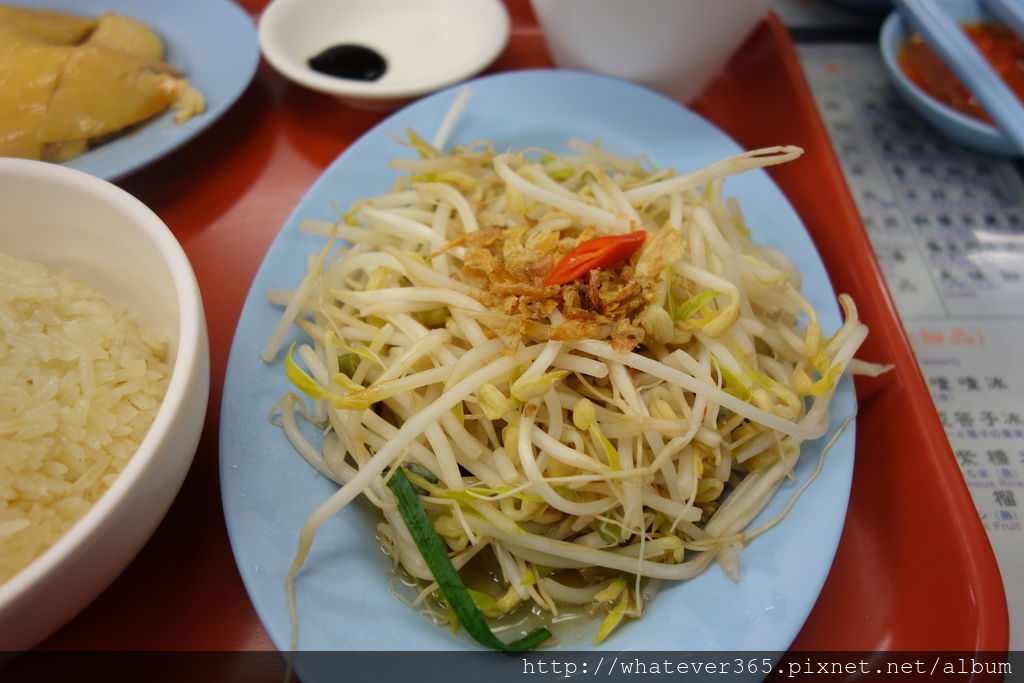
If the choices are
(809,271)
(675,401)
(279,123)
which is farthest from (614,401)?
(279,123)

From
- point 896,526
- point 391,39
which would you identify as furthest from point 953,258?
point 391,39

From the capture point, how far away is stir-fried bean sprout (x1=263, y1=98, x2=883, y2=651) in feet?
3.33

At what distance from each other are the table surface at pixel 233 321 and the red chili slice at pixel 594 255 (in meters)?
0.59

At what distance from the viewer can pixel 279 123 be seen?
175cm

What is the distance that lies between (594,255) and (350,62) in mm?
1168

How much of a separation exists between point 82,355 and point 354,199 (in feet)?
2.08

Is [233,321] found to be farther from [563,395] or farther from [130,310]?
[563,395]

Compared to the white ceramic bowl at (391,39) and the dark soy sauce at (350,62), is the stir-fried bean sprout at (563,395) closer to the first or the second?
the white ceramic bowl at (391,39)

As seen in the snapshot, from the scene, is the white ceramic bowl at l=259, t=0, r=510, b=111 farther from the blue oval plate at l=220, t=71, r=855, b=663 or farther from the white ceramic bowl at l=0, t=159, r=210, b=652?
the white ceramic bowl at l=0, t=159, r=210, b=652

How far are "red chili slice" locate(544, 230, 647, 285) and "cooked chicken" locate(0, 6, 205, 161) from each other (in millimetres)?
1075

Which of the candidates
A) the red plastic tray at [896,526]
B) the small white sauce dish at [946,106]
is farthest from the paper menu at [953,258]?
the red plastic tray at [896,526]

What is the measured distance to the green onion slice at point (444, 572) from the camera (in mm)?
954

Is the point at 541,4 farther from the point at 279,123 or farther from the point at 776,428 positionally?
the point at 776,428

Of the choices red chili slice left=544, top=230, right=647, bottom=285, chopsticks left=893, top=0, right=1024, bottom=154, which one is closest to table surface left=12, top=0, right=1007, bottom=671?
chopsticks left=893, top=0, right=1024, bottom=154
